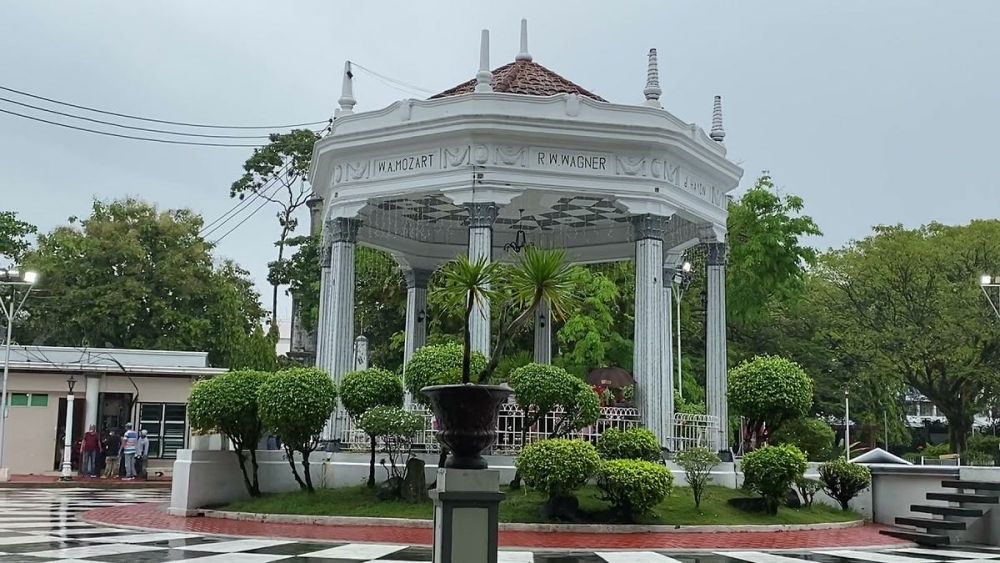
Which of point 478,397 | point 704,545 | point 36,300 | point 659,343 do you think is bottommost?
point 704,545

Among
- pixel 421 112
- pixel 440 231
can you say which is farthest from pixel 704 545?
pixel 440 231

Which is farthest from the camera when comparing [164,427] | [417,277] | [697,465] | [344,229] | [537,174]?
[164,427]

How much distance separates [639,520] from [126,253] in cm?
2774

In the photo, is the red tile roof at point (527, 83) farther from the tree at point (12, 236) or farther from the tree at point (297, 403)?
the tree at point (12, 236)

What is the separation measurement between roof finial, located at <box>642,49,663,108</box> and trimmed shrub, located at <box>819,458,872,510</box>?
280 inches

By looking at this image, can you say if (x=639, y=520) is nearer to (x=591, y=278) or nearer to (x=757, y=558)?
(x=757, y=558)

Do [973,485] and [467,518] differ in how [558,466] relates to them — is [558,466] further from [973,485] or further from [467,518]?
[973,485]

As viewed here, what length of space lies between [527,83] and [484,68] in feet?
7.46

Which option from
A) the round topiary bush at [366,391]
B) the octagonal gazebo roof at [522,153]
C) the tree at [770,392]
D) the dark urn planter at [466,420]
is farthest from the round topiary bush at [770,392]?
the dark urn planter at [466,420]

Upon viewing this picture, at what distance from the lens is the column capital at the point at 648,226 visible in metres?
17.3

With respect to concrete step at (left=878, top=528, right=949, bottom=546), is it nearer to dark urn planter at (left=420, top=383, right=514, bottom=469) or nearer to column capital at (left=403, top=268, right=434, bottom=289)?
dark urn planter at (left=420, top=383, right=514, bottom=469)

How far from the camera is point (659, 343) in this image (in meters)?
17.1

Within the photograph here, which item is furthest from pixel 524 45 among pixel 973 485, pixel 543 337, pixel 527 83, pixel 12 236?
pixel 12 236

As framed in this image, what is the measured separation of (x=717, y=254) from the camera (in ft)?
64.6
